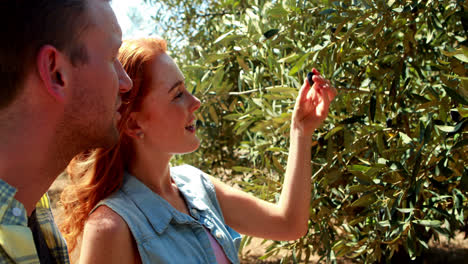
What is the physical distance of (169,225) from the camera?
64.2 inches

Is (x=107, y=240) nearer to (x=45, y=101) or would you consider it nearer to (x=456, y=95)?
(x=45, y=101)

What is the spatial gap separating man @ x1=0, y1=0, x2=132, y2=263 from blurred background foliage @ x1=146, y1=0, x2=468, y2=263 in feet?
3.10

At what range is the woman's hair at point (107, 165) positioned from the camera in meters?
1.66

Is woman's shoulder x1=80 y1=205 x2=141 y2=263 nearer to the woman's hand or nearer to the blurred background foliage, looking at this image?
the woman's hand

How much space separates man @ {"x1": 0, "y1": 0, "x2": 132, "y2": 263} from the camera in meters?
1.00

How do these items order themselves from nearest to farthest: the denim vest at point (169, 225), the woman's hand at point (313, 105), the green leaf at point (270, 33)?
the denim vest at point (169, 225)
the woman's hand at point (313, 105)
the green leaf at point (270, 33)

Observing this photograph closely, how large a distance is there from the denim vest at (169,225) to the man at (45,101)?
1.11ft

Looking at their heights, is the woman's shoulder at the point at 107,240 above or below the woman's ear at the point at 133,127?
below

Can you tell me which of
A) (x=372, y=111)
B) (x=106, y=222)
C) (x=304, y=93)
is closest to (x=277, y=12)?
(x=304, y=93)

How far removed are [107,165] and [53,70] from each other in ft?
2.21

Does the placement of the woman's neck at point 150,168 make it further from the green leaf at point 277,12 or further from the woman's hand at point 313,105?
the green leaf at point 277,12

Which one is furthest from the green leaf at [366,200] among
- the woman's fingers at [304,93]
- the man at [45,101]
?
the man at [45,101]

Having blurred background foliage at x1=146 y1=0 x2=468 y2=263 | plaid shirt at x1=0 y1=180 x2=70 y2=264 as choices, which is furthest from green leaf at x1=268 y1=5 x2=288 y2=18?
plaid shirt at x1=0 y1=180 x2=70 y2=264

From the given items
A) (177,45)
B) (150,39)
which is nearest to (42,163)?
(150,39)
